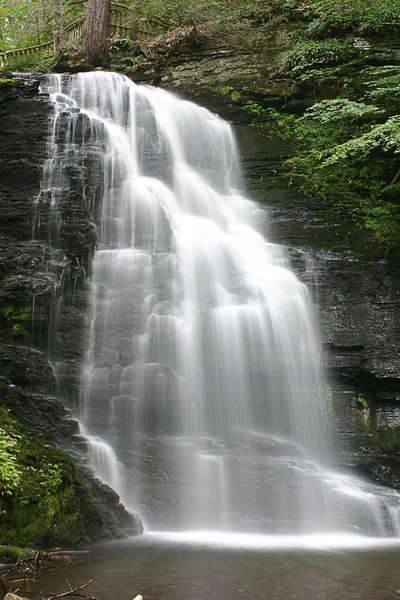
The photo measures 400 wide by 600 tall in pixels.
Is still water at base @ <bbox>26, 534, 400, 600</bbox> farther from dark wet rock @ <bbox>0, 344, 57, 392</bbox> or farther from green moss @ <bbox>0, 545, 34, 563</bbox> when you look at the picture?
dark wet rock @ <bbox>0, 344, 57, 392</bbox>

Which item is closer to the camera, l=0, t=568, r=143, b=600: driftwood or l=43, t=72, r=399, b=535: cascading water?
l=0, t=568, r=143, b=600: driftwood

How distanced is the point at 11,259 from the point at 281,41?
36.1ft

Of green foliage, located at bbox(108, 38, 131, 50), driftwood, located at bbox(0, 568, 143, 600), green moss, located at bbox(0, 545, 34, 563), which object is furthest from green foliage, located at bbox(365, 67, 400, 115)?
driftwood, located at bbox(0, 568, 143, 600)

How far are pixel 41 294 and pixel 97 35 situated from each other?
35.6ft

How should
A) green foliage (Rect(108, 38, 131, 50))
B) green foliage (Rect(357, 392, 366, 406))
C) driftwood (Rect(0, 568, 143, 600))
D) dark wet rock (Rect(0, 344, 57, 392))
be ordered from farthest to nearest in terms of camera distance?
1. green foliage (Rect(108, 38, 131, 50))
2. green foliage (Rect(357, 392, 366, 406))
3. dark wet rock (Rect(0, 344, 57, 392))
4. driftwood (Rect(0, 568, 143, 600))

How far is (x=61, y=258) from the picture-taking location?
9.59m

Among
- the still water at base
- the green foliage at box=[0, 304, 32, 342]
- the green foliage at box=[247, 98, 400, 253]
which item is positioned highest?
the green foliage at box=[247, 98, 400, 253]

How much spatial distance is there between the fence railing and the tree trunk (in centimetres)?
156

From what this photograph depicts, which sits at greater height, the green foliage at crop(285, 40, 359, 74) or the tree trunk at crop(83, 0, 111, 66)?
the tree trunk at crop(83, 0, 111, 66)

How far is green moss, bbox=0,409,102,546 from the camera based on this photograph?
18.4ft

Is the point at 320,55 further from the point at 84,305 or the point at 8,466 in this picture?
the point at 8,466

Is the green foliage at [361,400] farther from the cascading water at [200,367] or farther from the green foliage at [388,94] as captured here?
the green foliage at [388,94]

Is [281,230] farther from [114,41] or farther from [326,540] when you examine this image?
[114,41]

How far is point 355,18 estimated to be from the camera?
1507 cm
